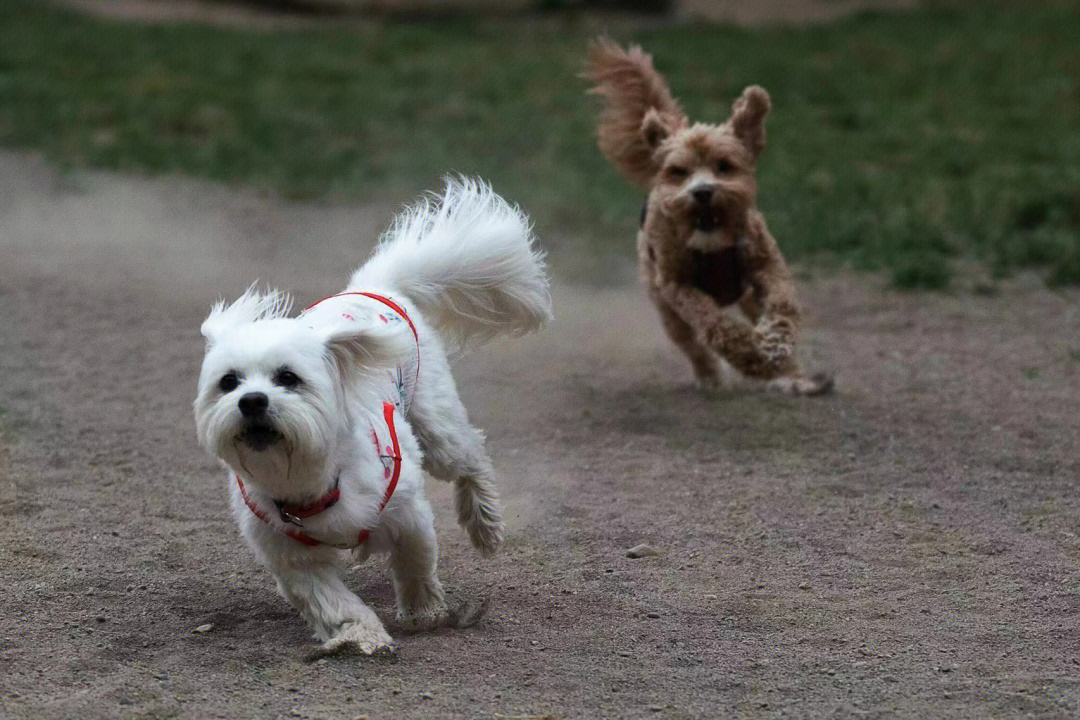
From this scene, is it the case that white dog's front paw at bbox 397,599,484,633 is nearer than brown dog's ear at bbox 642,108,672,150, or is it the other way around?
white dog's front paw at bbox 397,599,484,633

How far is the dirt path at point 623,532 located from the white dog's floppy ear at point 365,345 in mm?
830

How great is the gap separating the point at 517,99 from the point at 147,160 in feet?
11.6


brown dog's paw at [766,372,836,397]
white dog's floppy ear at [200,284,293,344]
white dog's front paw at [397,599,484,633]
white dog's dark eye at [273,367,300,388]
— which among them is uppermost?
white dog's floppy ear at [200,284,293,344]

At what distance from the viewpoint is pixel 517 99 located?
1326 cm

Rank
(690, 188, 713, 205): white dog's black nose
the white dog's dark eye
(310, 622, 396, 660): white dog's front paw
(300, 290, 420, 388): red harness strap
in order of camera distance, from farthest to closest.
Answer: (690, 188, 713, 205): white dog's black nose < (300, 290, 420, 388): red harness strap < (310, 622, 396, 660): white dog's front paw < the white dog's dark eye

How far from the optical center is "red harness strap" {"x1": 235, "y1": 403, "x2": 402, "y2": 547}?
3.93 m

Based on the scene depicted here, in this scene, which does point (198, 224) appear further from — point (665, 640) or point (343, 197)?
point (665, 640)

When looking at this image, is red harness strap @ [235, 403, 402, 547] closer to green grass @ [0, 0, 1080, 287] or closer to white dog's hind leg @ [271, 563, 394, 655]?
white dog's hind leg @ [271, 563, 394, 655]

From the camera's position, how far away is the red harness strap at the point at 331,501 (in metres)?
3.93

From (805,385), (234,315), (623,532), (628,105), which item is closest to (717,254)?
(805,385)

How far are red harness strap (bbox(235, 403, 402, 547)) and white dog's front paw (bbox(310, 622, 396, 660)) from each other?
9.8 inches

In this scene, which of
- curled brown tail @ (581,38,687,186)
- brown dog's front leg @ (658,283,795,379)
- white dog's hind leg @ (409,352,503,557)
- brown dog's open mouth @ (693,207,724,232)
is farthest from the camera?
curled brown tail @ (581,38,687,186)

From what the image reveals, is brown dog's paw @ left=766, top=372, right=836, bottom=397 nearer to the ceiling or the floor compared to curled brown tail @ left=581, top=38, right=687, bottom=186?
nearer to the floor

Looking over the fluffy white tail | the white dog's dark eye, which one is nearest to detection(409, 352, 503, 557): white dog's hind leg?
the fluffy white tail
